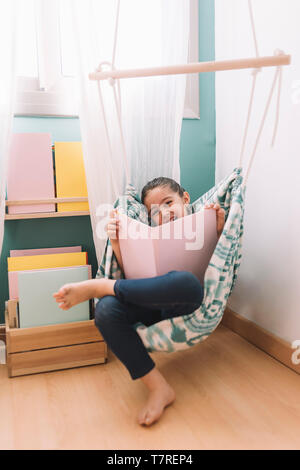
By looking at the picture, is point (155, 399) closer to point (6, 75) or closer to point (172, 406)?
point (172, 406)

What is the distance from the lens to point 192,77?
163 cm

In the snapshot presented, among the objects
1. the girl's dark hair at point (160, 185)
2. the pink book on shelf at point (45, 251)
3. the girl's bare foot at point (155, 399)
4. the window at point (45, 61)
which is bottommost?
the girl's bare foot at point (155, 399)

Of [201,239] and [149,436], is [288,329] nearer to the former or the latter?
[201,239]

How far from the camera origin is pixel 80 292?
1.02 meters

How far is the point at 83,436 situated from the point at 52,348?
0.39 m

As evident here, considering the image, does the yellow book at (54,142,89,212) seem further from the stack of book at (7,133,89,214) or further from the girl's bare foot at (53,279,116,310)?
the girl's bare foot at (53,279,116,310)

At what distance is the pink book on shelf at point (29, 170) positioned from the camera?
1332 millimetres

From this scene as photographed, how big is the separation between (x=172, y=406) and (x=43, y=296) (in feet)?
1.77

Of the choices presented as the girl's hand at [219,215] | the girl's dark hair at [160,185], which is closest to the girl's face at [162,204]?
the girl's dark hair at [160,185]

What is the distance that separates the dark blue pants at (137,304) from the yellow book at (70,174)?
1.60 ft

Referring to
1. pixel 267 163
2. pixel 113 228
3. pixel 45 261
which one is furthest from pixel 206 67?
pixel 45 261

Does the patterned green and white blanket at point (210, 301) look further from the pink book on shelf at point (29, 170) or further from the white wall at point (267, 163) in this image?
the pink book on shelf at point (29, 170)
